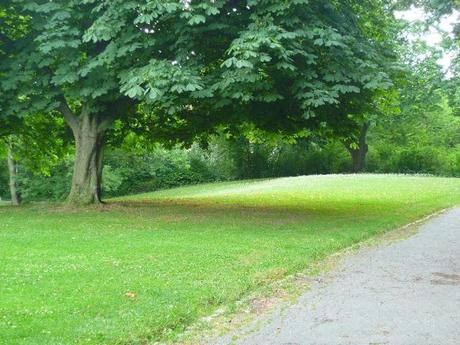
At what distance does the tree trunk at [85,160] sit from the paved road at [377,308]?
1148 cm

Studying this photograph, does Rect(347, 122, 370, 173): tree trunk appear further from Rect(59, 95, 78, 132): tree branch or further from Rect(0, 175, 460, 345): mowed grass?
Rect(59, 95, 78, 132): tree branch

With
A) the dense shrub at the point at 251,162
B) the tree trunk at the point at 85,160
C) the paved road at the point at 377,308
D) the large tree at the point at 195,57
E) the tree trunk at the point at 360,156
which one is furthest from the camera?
the tree trunk at the point at 360,156

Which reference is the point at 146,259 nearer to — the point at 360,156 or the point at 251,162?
the point at 360,156

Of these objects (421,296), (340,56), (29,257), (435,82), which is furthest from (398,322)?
(435,82)

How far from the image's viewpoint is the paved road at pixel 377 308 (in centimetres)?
598

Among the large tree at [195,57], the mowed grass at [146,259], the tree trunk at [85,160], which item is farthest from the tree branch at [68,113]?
the mowed grass at [146,259]

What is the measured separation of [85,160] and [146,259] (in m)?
10.6

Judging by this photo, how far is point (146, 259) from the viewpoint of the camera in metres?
10.1

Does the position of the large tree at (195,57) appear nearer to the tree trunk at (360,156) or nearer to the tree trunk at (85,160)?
the tree trunk at (85,160)

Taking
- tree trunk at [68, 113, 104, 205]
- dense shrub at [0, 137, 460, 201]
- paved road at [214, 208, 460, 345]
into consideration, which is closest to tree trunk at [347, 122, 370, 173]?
dense shrub at [0, 137, 460, 201]

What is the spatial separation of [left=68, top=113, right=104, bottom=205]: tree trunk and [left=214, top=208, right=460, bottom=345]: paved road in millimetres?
11479

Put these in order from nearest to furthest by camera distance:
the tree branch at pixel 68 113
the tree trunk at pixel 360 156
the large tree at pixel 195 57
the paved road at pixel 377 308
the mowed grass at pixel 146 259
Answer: the paved road at pixel 377 308 < the mowed grass at pixel 146 259 < the large tree at pixel 195 57 < the tree branch at pixel 68 113 < the tree trunk at pixel 360 156

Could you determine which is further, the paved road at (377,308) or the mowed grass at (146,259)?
the mowed grass at (146,259)

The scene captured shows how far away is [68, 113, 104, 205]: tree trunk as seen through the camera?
19.9 m
